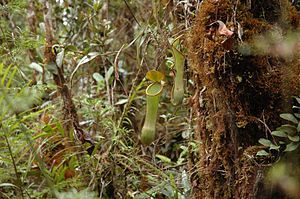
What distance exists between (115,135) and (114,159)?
0.33 ft

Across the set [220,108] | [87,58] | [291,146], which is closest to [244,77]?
[220,108]

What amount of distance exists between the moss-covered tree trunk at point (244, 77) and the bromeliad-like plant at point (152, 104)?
0.17 meters

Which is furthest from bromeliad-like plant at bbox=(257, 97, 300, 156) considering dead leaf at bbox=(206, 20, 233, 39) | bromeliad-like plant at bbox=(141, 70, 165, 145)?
bromeliad-like plant at bbox=(141, 70, 165, 145)

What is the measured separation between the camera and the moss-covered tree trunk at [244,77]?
1.28 metres

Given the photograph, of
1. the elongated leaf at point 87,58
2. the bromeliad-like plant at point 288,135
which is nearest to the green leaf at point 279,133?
the bromeliad-like plant at point 288,135

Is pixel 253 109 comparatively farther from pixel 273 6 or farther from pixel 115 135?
pixel 115 135

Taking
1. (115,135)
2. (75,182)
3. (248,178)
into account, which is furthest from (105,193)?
(248,178)

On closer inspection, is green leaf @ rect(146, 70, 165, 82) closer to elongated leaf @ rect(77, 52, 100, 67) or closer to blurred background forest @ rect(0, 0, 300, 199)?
blurred background forest @ rect(0, 0, 300, 199)

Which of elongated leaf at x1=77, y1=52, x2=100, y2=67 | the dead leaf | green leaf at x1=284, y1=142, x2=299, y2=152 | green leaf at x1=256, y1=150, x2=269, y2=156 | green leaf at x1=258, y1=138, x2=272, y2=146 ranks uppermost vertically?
the dead leaf

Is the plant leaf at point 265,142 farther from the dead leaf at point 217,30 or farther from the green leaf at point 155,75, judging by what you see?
the green leaf at point 155,75

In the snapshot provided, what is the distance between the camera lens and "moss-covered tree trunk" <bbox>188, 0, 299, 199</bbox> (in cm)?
128

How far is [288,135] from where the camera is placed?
3.91 ft

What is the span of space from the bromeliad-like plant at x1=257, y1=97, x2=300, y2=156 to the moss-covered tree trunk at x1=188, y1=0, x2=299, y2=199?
0.17ft

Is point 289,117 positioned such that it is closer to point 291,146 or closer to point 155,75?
point 291,146
